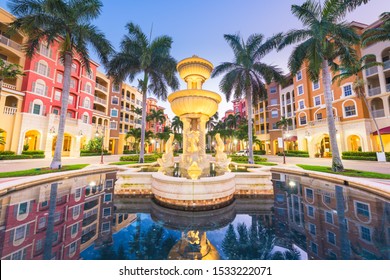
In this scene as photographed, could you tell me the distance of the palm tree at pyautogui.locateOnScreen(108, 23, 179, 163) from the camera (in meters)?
15.8

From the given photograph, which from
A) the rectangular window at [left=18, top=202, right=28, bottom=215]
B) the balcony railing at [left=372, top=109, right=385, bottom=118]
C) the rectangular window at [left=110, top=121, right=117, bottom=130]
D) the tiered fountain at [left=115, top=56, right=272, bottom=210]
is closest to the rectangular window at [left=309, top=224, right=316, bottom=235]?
the tiered fountain at [left=115, top=56, right=272, bottom=210]

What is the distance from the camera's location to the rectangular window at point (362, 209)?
481 centimetres

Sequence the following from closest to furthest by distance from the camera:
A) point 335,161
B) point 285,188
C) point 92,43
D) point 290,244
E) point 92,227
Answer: point 290,244, point 92,227, point 285,188, point 335,161, point 92,43

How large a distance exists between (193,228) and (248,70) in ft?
53.4

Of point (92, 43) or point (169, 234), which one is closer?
point (169, 234)

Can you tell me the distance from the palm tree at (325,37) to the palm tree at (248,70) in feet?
8.31

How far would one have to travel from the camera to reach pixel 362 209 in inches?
204

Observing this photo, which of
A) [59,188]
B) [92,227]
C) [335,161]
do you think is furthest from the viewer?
[335,161]

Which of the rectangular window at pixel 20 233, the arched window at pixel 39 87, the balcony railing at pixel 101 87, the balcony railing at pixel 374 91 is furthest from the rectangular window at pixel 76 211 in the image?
the balcony railing at pixel 101 87

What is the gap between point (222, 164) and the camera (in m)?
9.42

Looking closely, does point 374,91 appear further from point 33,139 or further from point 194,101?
point 33,139
